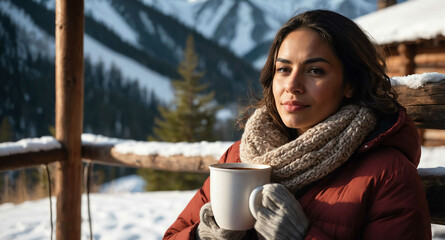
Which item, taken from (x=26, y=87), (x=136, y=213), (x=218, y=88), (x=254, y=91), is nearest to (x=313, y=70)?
Result: (x=254, y=91)

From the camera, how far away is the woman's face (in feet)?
3.45

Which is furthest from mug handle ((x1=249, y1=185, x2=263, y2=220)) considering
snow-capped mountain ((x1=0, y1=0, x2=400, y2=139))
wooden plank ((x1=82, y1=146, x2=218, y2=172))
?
wooden plank ((x1=82, y1=146, x2=218, y2=172))

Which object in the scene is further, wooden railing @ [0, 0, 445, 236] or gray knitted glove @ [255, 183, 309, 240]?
wooden railing @ [0, 0, 445, 236]

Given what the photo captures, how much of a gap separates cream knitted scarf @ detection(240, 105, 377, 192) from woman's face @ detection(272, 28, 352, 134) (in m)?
0.05

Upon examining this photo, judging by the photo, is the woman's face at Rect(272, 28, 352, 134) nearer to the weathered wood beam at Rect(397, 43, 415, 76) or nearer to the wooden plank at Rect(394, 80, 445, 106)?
the wooden plank at Rect(394, 80, 445, 106)

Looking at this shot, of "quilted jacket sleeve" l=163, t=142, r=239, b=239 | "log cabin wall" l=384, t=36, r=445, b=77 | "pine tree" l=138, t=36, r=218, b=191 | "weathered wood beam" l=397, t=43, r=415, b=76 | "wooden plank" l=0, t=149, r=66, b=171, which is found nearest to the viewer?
"quilted jacket sleeve" l=163, t=142, r=239, b=239

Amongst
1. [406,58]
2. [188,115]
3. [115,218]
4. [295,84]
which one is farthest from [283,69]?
[188,115]

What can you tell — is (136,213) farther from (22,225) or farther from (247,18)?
(247,18)

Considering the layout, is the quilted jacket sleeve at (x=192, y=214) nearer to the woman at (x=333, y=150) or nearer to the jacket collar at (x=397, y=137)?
the woman at (x=333, y=150)

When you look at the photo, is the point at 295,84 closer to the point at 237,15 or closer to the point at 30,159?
the point at 30,159

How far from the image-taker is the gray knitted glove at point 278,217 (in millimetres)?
866

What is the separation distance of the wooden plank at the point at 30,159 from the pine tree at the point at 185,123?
49.2ft

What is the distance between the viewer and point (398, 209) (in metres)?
0.86

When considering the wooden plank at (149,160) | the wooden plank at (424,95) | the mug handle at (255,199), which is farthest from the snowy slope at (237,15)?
the mug handle at (255,199)
